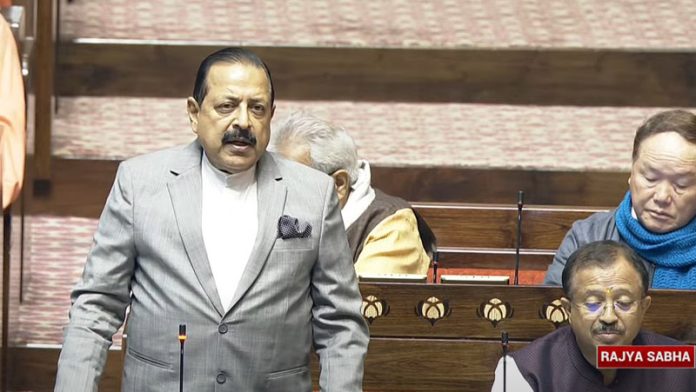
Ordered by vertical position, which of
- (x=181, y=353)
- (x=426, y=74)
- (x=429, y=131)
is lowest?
(x=181, y=353)

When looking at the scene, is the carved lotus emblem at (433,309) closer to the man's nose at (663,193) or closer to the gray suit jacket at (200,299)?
the man's nose at (663,193)

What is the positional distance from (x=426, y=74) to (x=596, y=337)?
1.85 m

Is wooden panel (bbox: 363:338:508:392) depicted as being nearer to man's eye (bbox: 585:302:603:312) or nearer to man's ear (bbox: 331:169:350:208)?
man's ear (bbox: 331:169:350:208)

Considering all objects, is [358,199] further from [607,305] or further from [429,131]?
[429,131]

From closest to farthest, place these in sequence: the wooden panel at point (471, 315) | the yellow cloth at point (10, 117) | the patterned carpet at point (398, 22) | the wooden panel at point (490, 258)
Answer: the wooden panel at point (471, 315)
the yellow cloth at point (10, 117)
the wooden panel at point (490, 258)
the patterned carpet at point (398, 22)

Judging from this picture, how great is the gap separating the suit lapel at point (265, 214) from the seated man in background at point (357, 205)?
0.72 meters

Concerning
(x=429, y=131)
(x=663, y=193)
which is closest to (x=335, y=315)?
(x=663, y=193)

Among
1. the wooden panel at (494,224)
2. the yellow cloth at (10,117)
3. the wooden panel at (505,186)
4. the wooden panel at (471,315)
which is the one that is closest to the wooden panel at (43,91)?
the yellow cloth at (10,117)

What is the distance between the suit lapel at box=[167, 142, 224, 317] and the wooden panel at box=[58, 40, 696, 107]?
1.91 metres

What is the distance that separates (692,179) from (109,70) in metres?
1.75

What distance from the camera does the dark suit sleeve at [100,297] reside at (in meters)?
1.56

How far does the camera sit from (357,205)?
Result: 2.44 m

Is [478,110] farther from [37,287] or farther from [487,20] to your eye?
[37,287]

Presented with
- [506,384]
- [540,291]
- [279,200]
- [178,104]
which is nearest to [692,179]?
[540,291]
